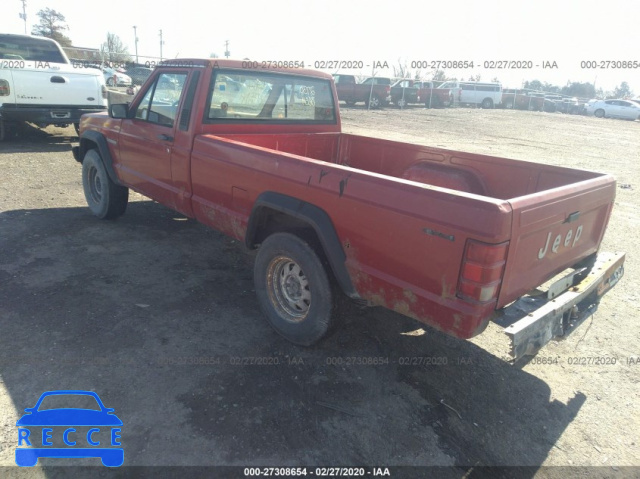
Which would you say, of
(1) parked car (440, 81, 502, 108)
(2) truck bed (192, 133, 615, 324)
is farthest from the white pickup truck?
(1) parked car (440, 81, 502, 108)

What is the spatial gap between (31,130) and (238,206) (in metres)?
10.7

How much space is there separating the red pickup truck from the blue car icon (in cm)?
131

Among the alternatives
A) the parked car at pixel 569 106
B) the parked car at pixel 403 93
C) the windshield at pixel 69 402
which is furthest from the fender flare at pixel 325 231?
the parked car at pixel 569 106

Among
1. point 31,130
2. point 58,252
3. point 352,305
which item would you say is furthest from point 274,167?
point 31,130

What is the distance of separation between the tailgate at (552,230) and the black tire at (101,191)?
474cm

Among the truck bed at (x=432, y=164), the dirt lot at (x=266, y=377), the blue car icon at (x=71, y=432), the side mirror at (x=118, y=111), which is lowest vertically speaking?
the blue car icon at (x=71, y=432)

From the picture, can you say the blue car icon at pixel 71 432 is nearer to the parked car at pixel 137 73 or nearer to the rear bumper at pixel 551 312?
the rear bumper at pixel 551 312

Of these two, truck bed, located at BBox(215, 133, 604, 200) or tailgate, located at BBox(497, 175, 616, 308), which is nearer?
tailgate, located at BBox(497, 175, 616, 308)

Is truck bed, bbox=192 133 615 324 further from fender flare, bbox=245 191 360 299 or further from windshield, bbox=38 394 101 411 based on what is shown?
windshield, bbox=38 394 101 411

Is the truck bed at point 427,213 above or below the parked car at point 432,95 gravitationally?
below

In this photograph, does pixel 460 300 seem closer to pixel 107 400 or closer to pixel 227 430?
pixel 227 430

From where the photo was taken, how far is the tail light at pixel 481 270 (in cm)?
219

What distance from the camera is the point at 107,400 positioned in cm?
270

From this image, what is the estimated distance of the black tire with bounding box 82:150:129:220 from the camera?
17.9ft
